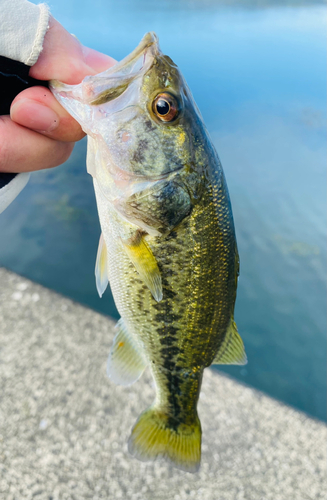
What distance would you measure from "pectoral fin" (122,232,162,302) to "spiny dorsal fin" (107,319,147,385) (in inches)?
13.6

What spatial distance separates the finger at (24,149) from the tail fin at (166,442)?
106cm

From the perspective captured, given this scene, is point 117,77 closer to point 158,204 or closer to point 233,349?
point 158,204

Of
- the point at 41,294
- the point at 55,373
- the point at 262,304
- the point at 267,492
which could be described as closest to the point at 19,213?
the point at 41,294

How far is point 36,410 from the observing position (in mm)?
→ 2182

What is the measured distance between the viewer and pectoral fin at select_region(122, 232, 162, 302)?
91 cm

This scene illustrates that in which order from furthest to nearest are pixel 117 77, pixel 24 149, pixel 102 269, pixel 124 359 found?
pixel 124 359 < pixel 102 269 < pixel 24 149 < pixel 117 77

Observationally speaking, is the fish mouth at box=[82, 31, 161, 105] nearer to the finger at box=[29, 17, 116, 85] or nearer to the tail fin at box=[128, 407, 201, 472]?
the finger at box=[29, 17, 116, 85]

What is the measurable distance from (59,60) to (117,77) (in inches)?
7.6

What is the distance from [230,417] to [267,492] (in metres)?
0.48

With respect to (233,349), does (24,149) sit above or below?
above

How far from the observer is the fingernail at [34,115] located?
0.84m

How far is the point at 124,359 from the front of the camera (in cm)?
121

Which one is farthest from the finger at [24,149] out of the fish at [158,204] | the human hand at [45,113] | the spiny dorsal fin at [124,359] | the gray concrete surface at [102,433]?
the gray concrete surface at [102,433]

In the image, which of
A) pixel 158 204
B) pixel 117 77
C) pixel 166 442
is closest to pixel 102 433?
pixel 166 442
